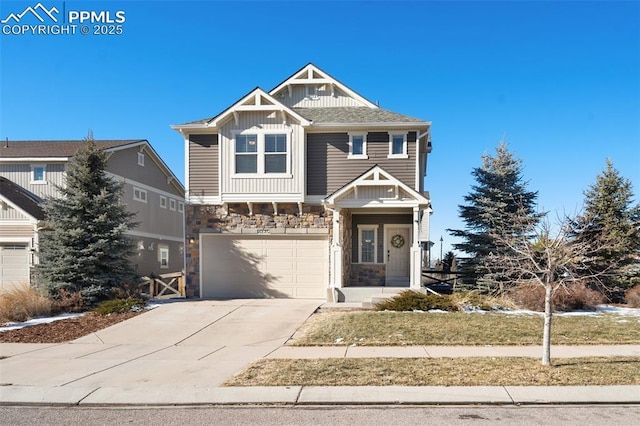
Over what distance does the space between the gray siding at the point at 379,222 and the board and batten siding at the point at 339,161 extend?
→ 5.74 feet

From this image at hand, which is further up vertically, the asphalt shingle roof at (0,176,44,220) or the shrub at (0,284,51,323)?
the asphalt shingle roof at (0,176,44,220)

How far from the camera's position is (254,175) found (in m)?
16.7

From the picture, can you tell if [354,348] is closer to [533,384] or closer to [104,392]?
[533,384]

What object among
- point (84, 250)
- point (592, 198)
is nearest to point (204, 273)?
point (84, 250)

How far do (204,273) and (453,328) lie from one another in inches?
400

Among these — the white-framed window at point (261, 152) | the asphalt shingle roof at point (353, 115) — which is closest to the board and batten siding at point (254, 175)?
the white-framed window at point (261, 152)

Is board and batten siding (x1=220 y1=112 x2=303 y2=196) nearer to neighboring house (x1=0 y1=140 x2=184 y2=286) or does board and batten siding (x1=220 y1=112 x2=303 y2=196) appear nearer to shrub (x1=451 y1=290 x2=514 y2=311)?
neighboring house (x1=0 y1=140 x2=184 y2=286)

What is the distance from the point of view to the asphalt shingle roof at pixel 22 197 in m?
18.6

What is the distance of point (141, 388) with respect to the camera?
6.52m

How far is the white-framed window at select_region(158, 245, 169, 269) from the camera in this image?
2556cm

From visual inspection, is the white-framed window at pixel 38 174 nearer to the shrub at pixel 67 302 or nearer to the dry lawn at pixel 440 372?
the shrub at pixel 67 302

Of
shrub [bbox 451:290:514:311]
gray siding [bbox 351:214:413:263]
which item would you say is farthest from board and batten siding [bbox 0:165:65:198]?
shrub [bbox 451:290:514:311]

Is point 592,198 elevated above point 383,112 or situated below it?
below

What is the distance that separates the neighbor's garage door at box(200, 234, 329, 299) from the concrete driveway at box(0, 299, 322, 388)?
238cm
